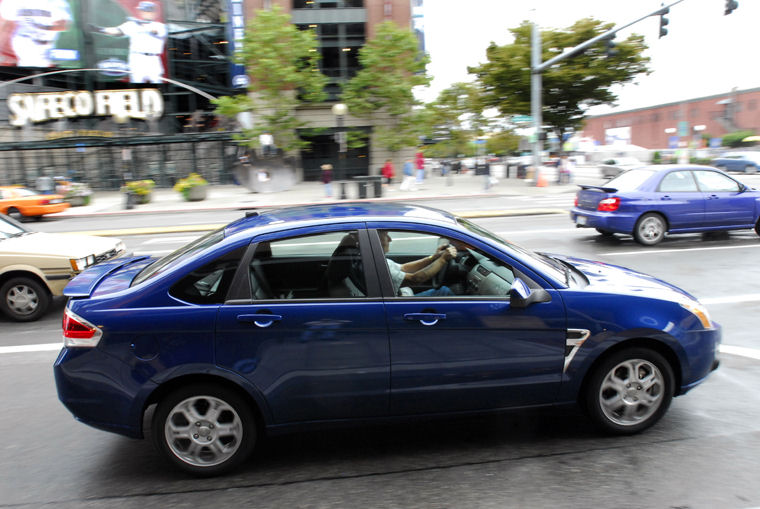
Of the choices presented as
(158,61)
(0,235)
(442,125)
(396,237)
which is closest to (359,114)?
(158,61)

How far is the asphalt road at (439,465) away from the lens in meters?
3.21

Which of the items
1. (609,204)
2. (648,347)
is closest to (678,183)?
(609,204)

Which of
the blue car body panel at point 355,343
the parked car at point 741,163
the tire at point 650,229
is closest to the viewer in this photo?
the blue car body panel at point 355,343

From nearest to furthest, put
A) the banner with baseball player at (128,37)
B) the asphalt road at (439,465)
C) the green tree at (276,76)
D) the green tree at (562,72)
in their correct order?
1. the asphalt road at (439,465)
2. the green tree at (276,76)
3. the green tree at (562,72)
4. the banner with baseball player at (128,37)

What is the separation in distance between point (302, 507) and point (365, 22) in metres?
37.2

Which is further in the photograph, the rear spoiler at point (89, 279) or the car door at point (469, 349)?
the rear spoiler at point (89, 279)

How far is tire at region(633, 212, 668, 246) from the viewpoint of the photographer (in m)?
10.7

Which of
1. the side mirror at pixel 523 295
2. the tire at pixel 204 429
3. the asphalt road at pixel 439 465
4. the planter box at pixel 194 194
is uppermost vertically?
the planter box at pixel 194 194

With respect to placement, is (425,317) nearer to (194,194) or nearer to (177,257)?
(177,257)

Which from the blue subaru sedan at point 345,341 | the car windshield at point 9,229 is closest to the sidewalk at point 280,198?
the car windshield at point 9,229

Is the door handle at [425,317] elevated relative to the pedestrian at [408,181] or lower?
lower

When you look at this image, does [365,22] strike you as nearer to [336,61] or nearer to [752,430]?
[336,61]

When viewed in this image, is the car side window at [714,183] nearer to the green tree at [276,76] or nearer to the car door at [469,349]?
the car door at [469,349]

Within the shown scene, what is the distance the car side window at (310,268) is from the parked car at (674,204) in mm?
8355
